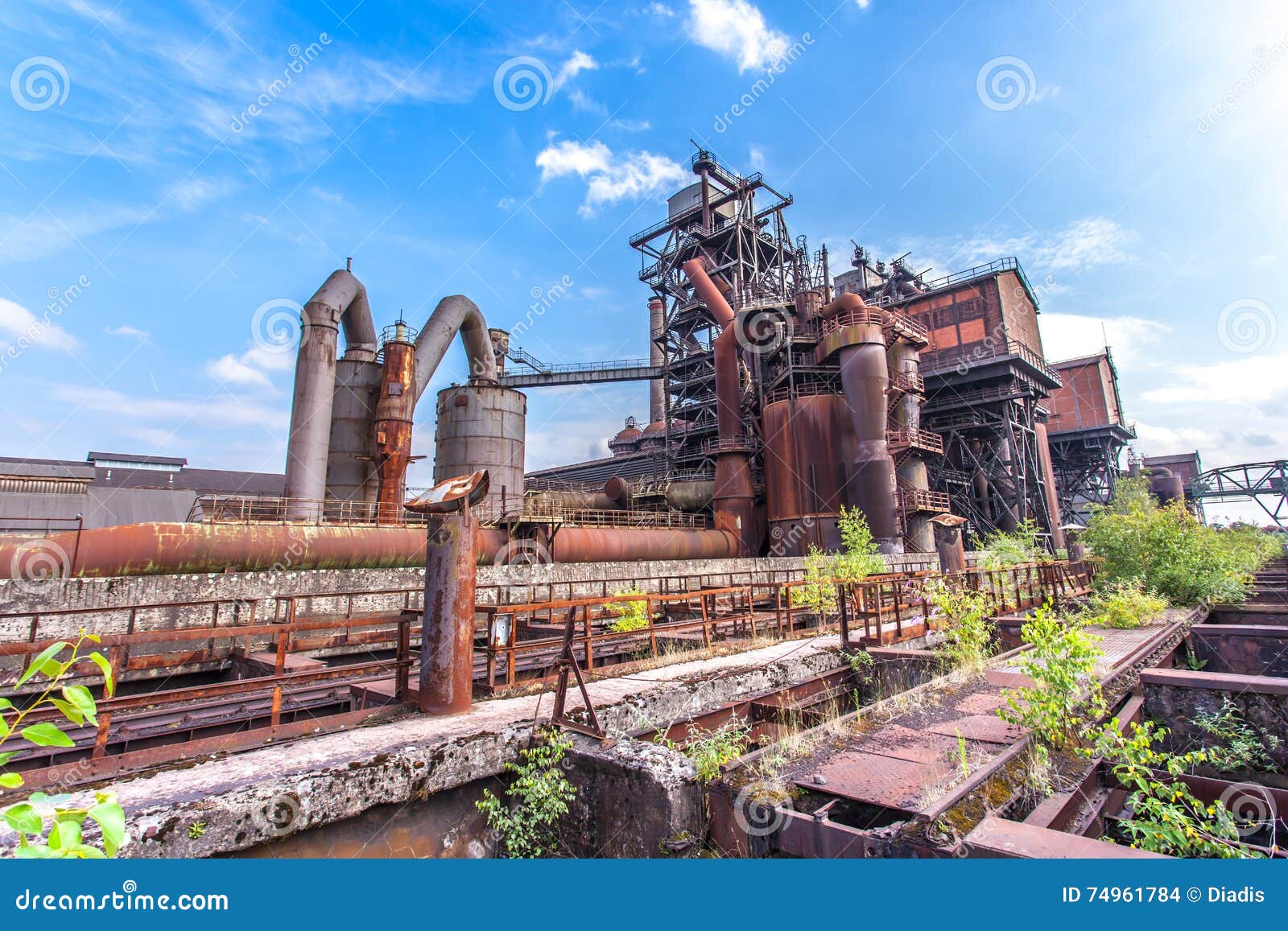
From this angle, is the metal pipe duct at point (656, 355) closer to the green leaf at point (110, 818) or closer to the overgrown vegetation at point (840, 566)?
the overgrown vegetation at point (840, 566)

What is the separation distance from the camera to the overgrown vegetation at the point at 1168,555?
1177 cm

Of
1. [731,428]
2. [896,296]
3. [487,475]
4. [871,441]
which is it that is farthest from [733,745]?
[896,296]

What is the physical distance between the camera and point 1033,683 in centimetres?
649

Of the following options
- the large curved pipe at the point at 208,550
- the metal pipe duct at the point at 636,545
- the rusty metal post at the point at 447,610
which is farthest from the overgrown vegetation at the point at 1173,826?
the metal pipe duct at the point at 636,545

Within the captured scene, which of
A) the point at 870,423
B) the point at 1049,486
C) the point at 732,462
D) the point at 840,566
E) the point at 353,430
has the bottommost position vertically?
the point at 840,566

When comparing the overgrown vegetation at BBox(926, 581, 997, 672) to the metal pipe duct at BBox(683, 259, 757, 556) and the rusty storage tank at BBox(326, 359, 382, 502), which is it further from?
the rusty storage tank at BBox(326, 359, 382, 502)

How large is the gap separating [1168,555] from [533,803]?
44.9 ft

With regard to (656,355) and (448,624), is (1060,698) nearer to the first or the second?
(448,624)

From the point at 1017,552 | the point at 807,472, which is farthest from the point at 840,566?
the point at 807,472

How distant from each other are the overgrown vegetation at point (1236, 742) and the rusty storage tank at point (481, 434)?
19.2m

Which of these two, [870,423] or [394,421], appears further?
[870,423]

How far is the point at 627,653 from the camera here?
9.80 meters

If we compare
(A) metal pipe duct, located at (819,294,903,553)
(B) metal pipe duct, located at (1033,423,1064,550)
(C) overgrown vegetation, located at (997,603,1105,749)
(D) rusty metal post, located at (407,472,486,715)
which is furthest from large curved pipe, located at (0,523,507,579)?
(B) metal pipe duct, located at (1033,423,1064,550)

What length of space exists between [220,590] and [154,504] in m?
24.1
